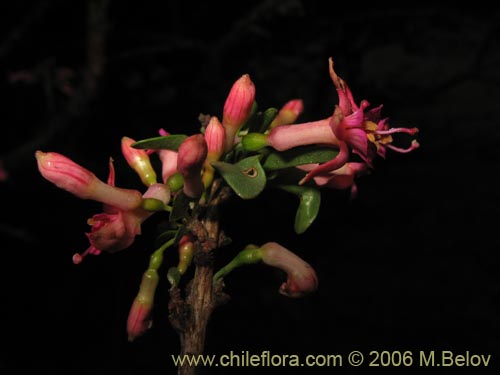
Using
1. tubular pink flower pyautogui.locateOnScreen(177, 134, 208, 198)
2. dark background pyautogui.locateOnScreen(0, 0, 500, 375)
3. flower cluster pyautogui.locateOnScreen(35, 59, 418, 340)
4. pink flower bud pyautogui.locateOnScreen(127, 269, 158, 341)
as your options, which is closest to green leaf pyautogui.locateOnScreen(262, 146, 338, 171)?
flower cluster pyautogui.locateOnScreen(35, 59, 418, 340)

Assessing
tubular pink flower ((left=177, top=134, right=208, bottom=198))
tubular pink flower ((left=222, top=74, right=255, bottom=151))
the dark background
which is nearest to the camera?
tubular pink flower ((left=177, top=134, right=208, bottom=198))

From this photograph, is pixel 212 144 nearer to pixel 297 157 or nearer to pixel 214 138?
pixel 214 138

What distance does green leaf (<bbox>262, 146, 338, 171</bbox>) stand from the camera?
80 cm

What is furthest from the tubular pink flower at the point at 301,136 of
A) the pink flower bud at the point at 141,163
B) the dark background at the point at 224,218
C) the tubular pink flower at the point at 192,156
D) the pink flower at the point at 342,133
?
the dark background at the point at 224,218

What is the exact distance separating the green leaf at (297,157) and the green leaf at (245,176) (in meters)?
0.03

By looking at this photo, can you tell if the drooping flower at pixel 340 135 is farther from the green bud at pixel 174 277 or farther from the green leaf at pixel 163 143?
the green bud at pixel 174 277

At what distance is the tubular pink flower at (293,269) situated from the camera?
0.84 metres

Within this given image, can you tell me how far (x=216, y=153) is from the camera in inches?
31.7

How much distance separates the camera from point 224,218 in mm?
4012

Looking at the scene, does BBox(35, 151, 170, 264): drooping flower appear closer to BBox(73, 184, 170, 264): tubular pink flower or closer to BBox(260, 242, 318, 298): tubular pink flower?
BBox(73, 184, 170, 264): tubular pink flower

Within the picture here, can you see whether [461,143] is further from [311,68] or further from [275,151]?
[275,151]

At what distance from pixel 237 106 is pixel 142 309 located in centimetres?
34

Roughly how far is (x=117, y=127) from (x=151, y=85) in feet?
1.27

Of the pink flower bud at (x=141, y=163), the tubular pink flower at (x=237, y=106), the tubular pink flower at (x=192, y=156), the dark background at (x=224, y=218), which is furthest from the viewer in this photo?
the dark background at (x=224, y=218)
